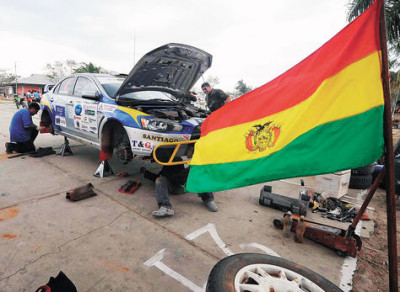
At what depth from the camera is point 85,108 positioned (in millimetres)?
4371

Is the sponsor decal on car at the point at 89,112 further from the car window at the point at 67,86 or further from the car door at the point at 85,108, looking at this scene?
the car window at the point at 67,86

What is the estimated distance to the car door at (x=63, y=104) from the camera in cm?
491

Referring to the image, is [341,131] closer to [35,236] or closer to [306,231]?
[306,231]

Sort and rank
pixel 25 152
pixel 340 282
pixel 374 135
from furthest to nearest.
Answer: pixel 25 152 → pixel 340 282 → pixel 374 135

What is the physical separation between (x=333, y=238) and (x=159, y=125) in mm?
2597

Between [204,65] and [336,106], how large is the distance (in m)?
3.35

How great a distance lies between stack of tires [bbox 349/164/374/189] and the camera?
4.66 metres

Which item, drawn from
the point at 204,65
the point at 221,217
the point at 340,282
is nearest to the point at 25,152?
the point at 204,65

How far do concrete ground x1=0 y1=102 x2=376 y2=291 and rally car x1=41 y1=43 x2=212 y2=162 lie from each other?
915 mm

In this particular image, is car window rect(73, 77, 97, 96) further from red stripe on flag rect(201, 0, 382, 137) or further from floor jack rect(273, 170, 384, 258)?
floor jack rect(273, 170, 384, 258)

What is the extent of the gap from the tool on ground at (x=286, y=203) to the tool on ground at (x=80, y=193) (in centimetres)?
267

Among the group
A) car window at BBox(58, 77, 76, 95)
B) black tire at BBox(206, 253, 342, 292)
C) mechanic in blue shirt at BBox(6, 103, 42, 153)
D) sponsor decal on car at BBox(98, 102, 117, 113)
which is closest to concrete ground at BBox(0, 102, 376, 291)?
black tire at BBox(206, 253, 342, 292)

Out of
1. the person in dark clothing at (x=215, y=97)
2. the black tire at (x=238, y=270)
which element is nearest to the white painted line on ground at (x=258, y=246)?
the black tire at (x=238, y=270)

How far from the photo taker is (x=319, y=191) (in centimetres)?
428
